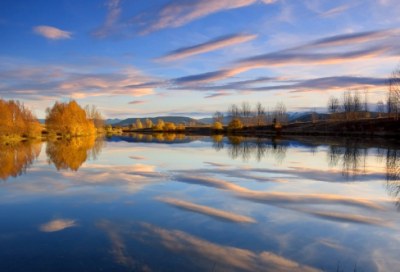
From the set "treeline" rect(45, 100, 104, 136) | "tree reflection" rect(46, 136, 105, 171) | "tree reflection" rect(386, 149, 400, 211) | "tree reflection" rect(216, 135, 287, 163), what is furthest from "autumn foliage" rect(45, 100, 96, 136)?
"tree reflection" rect(386, 149, 400, 211)

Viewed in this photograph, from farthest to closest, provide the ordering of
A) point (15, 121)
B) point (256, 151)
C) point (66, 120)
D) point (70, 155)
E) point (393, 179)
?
point (66, 120), point (15, 121), point (256, 151), point (70, 155), point (393, 179)

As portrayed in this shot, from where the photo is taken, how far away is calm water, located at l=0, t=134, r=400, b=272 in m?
5.20

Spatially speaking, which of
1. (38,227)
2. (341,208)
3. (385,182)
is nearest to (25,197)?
(38,227)

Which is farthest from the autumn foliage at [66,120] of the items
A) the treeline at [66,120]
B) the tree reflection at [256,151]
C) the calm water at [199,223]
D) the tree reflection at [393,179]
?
the tree reflection at [393,179]

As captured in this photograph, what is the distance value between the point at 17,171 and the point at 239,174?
463 inches

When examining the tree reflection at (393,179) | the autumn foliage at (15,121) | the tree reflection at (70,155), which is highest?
the autumn foliage at (15,121)

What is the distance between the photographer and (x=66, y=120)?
57.3 meters

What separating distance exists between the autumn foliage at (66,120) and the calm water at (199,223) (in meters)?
47.1

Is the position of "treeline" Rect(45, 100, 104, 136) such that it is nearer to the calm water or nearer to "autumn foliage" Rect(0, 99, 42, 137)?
"autumn foliage" Rect(0, 99, 42, 137)

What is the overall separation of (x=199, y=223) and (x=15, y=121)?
46598mm

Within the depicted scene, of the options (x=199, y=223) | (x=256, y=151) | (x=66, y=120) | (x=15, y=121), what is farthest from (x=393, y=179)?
(x=66, y=120)

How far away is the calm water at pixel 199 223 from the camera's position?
5.20 meters

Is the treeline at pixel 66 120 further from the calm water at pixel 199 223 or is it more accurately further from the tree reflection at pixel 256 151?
the calm water at pixel 199 223

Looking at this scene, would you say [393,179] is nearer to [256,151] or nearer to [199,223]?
[199,223]
